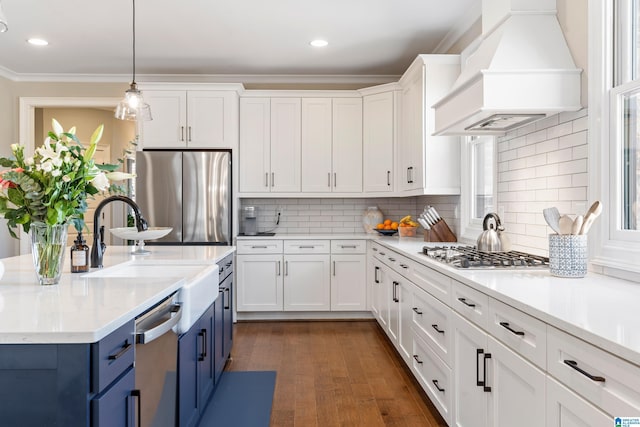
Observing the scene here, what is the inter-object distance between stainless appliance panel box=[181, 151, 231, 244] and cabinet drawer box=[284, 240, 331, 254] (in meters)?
0.63

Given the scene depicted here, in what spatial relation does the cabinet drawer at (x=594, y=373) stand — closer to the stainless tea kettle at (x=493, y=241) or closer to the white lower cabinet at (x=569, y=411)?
the white lower cabinet at (x=569, y=411)

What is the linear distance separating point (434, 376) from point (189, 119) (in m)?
3.60

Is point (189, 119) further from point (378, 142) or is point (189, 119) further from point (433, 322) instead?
point (433, 322)

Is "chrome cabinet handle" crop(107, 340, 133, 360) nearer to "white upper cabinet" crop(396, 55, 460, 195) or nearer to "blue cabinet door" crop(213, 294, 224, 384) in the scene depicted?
"blue cabinet door" crop(213, 294, 224, 384)

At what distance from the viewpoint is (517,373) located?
154 cm

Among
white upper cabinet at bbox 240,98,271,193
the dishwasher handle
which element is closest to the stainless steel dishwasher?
the dishwasher handle

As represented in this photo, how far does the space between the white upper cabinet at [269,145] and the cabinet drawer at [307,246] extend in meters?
0.62

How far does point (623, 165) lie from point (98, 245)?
2436 mm

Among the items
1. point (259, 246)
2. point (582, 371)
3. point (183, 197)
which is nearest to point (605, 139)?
point (582, 371)

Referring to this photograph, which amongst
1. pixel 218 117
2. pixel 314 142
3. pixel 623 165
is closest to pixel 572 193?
pixel 623 165

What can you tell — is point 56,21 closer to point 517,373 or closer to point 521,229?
point 521,229

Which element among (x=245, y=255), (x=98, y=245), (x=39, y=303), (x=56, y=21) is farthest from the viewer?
(x=245, y=255)

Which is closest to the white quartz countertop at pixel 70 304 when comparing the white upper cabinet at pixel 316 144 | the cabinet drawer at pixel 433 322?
the cabinet drawer at pixel 433 322

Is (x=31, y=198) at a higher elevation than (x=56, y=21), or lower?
lower
